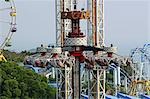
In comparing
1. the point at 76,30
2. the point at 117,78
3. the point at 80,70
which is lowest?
the point at 117,78

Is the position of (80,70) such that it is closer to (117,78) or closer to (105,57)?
(105,57)

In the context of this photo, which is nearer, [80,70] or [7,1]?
[80,70]

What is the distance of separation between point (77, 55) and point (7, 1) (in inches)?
317

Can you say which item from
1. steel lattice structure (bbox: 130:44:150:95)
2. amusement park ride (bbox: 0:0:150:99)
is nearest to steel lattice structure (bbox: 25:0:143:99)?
amusement park ride (bbox: 0:0:150:99)

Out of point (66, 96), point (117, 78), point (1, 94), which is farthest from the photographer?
point (117, 78)

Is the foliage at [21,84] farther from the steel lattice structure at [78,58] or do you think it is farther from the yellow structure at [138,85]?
the steel lattice structure at [78,58]

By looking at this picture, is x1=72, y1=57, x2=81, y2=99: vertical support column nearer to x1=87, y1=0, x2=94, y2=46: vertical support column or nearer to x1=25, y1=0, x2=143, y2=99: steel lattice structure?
x1=25, y1=0, x2=143, y2=99: steel lattice structure

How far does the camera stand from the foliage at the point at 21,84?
18.0 metres

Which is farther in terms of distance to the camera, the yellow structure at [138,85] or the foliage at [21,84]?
the yellow structure at [138,85]

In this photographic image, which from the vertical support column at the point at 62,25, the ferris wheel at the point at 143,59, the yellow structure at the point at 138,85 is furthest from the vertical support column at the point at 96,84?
the ferris wheel at the point at 143,59

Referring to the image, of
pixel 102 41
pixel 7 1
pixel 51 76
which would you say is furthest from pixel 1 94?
pixel 51 76

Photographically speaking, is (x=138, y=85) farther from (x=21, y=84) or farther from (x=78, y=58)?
(x=78, y=58)

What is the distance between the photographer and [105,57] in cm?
1030

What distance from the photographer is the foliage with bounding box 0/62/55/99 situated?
59.0 ft
